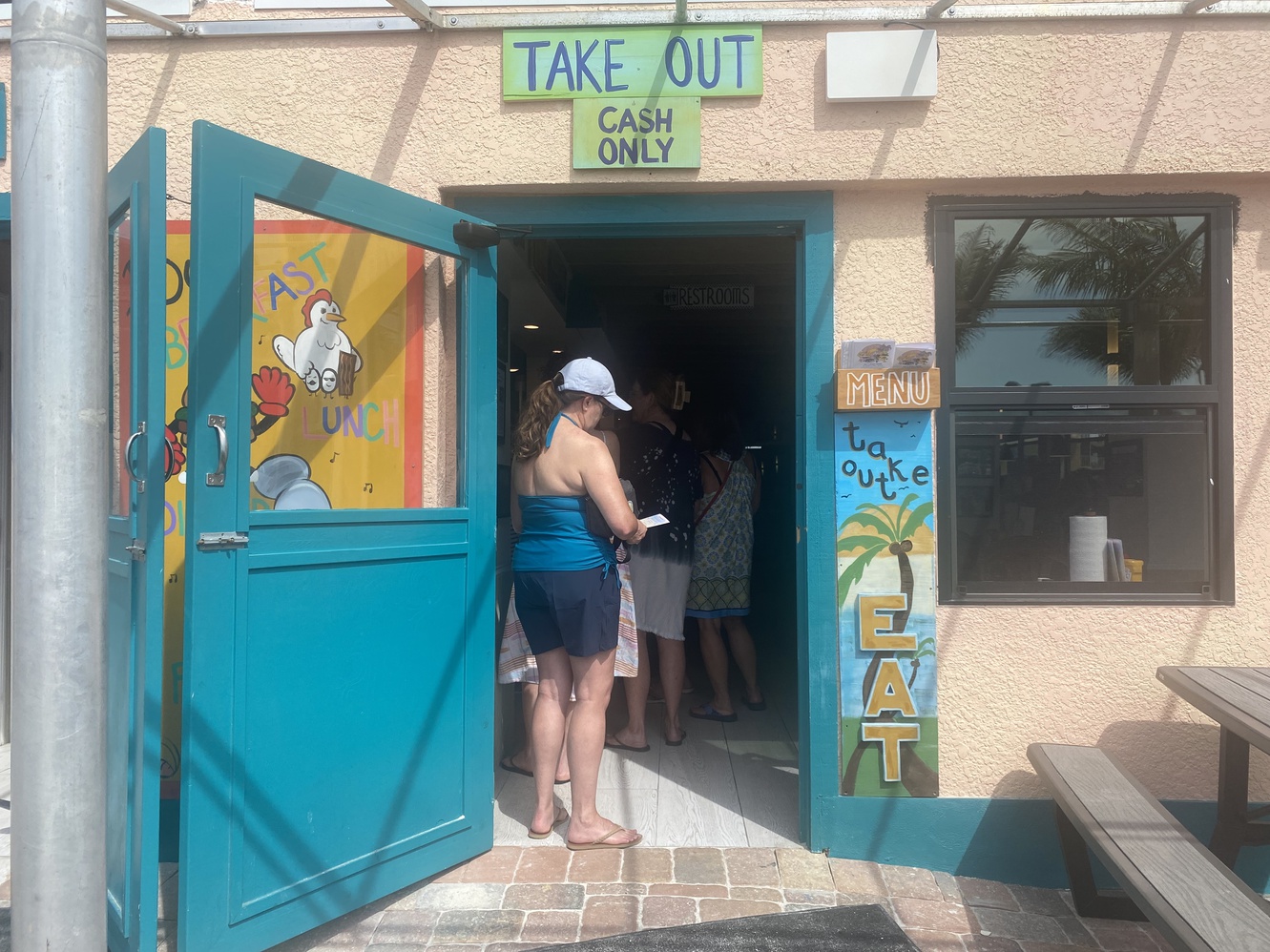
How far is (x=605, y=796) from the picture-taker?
3771 millimetres

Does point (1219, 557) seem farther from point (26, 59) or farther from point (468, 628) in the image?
point (26, 59)

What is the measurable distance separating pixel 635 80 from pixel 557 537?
1.65 metres

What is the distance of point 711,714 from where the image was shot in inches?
189

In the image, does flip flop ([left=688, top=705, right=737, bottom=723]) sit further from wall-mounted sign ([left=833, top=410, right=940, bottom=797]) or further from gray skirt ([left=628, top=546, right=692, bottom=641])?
wall-mounted sign ([left=833, top=410, right=940, bottom=797])

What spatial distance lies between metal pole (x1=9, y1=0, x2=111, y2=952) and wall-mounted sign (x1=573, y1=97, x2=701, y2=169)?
1720 millimetres

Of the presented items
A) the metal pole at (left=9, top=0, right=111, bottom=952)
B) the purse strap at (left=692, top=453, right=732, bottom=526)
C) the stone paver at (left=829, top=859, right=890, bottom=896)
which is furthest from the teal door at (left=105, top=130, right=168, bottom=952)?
the purse strap at (left=692, top=453, right=732, bottom=526)

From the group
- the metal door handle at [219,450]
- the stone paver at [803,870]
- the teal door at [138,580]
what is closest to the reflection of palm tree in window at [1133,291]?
the stone paver at [803,870]

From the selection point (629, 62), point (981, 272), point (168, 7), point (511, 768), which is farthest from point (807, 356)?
point (168, 7)

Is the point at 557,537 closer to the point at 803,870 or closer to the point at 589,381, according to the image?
the point at 589,381

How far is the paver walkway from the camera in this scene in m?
2.72

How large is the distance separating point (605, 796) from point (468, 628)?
114cm

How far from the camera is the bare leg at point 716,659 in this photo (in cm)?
470

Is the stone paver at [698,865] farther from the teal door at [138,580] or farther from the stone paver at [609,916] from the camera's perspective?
the teal door at [138,580]

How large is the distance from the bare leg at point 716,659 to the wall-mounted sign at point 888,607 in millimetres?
1530
